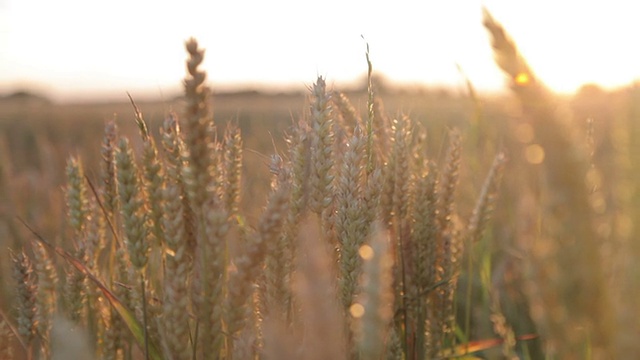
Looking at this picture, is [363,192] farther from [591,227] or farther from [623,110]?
[591,227]

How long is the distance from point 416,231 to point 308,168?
0.37 m

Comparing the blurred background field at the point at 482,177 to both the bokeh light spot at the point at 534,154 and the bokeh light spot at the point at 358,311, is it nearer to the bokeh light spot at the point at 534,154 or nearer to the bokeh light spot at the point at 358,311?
the bokeh light spot at the point at 534,154

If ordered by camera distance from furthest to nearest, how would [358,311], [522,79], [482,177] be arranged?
[482,177], [358,311], [522,79]

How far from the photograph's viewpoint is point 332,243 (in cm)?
139

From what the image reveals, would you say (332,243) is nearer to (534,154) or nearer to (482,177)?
(534,154)

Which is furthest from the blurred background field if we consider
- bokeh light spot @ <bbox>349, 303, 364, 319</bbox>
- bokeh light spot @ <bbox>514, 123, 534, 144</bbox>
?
bokeh light spot @ <bbox>349, 303, 364, 319</bbox>

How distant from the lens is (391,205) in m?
1.53

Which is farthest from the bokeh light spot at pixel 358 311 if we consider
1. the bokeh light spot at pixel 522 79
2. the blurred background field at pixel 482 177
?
the bokeh light spot at pixel 522 79

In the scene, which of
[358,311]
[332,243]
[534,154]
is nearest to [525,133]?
[534,154]

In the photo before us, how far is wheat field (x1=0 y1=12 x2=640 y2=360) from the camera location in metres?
0.52

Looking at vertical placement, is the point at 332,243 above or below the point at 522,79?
below

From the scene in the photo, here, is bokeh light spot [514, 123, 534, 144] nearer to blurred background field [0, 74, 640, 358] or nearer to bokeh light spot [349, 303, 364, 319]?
blurred background field [0, 74, 640, 358]

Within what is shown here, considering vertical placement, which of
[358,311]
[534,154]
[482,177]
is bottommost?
[482,177]

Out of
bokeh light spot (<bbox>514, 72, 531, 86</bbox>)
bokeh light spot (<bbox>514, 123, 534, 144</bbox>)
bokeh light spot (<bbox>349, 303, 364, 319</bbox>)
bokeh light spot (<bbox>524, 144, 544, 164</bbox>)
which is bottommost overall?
bokeh light spot (<bbox>349, 303, 364, 319</bbox>)
